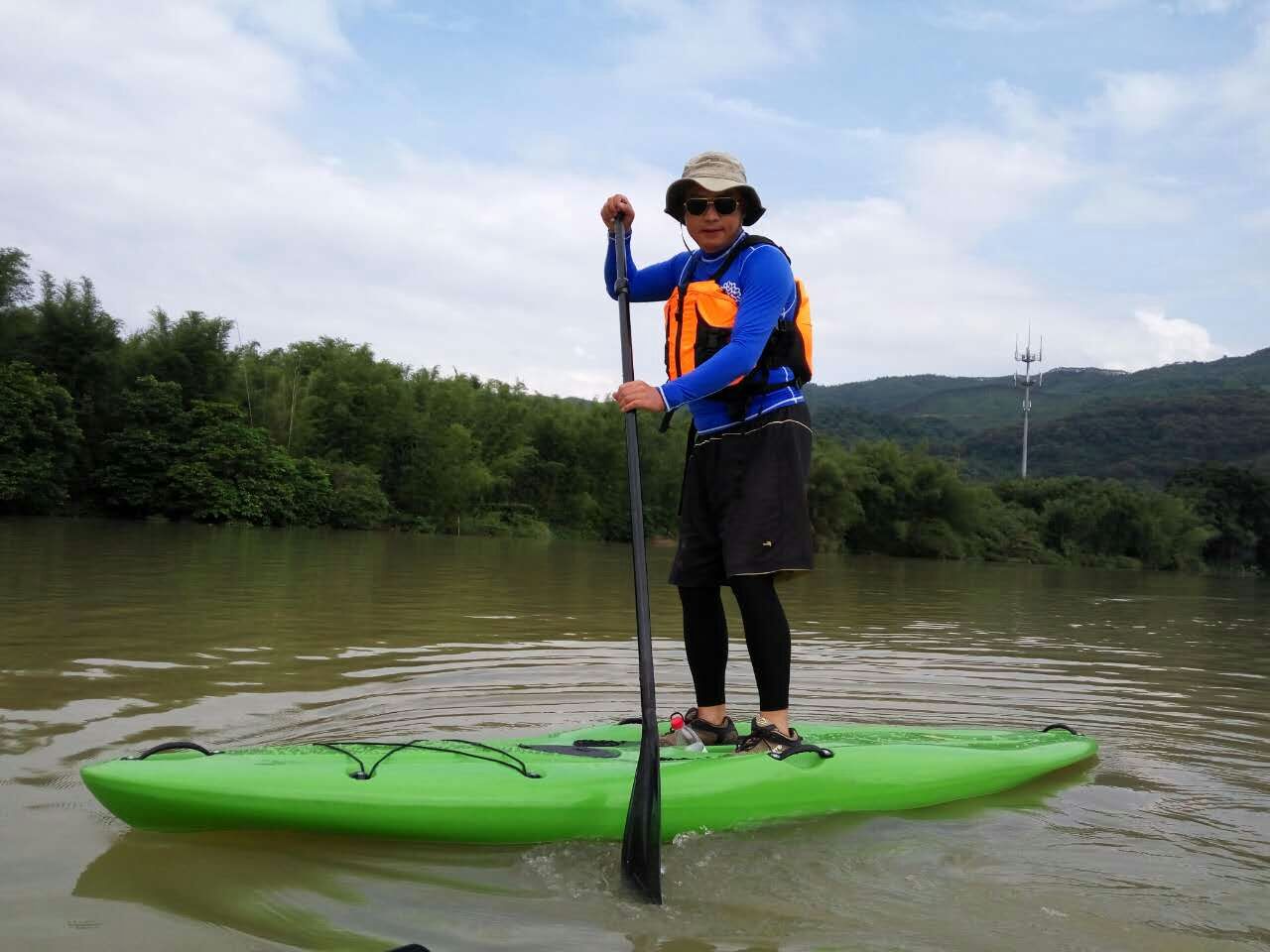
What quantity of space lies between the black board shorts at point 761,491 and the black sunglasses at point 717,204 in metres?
0.76

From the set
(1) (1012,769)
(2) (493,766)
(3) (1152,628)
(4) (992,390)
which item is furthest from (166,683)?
(4) (992,390)

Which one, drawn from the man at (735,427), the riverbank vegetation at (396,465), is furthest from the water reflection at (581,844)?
the riverbank vegetation at (396,465)

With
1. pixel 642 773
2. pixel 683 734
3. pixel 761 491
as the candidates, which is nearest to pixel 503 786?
pixel 642 773

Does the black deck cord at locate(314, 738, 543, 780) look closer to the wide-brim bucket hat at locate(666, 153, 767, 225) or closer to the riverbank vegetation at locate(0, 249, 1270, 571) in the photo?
the wide-brim bucket hat at locate(666, 153, 767, 225)

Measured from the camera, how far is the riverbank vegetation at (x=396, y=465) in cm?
3347

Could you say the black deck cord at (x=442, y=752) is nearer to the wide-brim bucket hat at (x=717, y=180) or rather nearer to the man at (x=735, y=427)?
the man at (x=735, y=427)

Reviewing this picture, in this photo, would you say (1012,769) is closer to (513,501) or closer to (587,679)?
(587,679)

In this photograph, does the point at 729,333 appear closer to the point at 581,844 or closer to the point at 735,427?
the point at 735,427

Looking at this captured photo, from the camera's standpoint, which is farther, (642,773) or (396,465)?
(396,465)

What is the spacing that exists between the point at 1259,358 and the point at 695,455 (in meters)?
205

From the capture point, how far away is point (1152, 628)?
38.1 ft

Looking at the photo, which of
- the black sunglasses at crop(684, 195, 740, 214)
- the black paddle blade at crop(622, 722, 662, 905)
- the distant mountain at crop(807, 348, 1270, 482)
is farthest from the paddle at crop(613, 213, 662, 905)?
the distant mountain at crop(807, 348, 1270, 482)

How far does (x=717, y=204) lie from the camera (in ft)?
12.0

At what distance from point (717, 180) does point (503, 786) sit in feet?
7.21
